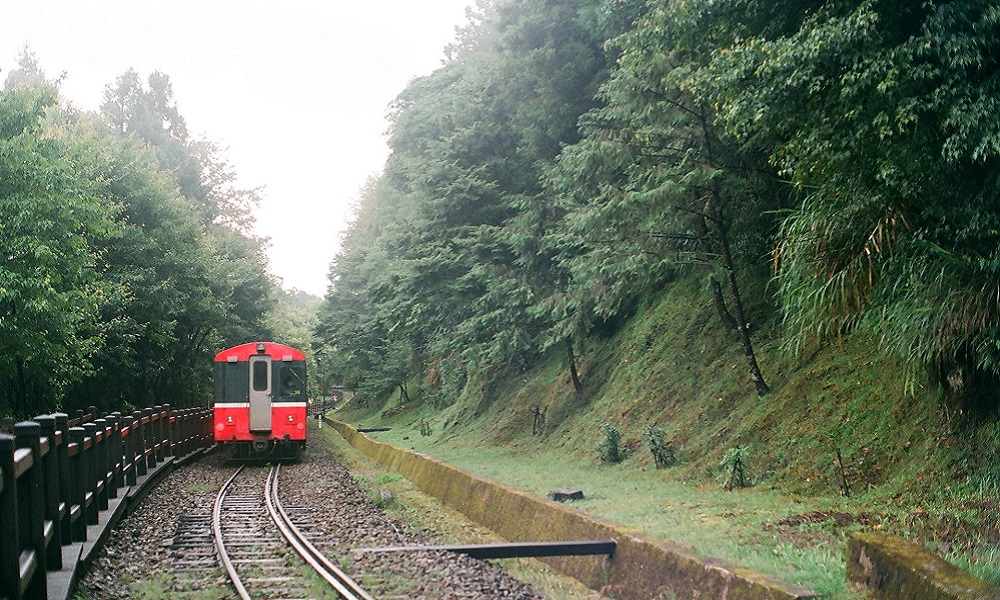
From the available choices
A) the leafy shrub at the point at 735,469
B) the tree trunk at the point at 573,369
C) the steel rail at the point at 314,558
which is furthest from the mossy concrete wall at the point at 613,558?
the tree trunk at the point at 573,369

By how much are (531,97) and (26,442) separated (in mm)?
15967

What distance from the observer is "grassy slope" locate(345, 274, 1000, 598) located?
685cm

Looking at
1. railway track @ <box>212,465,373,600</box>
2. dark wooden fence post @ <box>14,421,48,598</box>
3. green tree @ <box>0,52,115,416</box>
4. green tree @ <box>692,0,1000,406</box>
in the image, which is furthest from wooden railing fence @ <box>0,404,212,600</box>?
green tree @ <box>692,0,1000,406</box>

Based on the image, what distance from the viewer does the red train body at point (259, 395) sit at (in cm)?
1923

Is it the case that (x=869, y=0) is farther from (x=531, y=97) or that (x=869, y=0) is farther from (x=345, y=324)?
(x=345, y=324)

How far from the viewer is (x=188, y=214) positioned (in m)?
30.7

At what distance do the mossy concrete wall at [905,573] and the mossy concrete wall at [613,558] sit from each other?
0.43 meters

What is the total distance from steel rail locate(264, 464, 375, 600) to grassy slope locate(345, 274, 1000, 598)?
283cm

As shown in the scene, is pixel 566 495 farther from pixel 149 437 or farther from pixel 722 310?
pixel 149 437

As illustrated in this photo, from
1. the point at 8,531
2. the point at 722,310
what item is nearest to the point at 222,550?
the point at 8,531

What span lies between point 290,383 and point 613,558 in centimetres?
1372

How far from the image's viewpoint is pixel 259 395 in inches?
762

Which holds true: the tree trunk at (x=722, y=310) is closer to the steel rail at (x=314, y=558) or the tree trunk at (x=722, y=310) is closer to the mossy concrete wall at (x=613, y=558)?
the mossy concrete wall at (x=613, y=558)

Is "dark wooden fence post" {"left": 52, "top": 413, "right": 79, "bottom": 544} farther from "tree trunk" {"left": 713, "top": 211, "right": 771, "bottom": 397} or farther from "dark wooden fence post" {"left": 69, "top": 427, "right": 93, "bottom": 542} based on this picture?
"tree trunk" {"left": 713, "top": 211, "right": 771, "bottom": 397}
